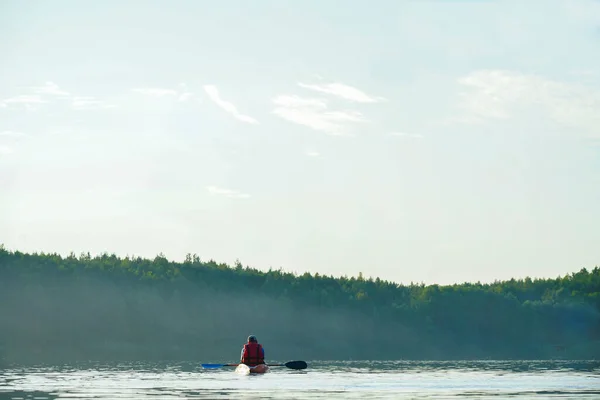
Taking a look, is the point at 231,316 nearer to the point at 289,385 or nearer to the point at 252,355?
the point at 252,355

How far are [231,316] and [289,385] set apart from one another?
124178 millimetres

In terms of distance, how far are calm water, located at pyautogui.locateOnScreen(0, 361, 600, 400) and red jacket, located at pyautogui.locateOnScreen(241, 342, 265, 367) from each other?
1.28m

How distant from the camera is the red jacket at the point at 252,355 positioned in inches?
2670

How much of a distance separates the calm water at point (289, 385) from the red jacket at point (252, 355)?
128cm

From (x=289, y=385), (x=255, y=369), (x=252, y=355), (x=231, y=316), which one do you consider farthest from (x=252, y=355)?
(x=231, y=316)

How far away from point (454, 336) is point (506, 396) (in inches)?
5458

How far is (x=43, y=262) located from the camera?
178 m

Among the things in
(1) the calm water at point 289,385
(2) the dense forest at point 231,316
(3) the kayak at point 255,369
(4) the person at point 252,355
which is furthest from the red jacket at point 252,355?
(2) the dense forest at point 231,316

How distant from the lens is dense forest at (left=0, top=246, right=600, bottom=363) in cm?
16188

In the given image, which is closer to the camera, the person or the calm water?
the calm water

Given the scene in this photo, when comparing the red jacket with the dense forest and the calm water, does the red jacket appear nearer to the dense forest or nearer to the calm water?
the calm water

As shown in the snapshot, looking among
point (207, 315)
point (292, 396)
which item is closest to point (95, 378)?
point (292, 396)

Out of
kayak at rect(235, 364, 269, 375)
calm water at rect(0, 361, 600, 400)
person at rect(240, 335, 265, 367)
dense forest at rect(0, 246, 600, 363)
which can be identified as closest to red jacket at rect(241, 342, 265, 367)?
person at rect(240, 335, 265, 367)

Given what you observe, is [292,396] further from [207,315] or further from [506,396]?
[207,315]
